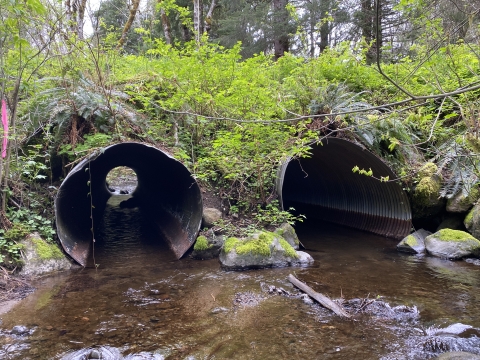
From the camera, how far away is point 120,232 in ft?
32.4

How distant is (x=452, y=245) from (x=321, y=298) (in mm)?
3759

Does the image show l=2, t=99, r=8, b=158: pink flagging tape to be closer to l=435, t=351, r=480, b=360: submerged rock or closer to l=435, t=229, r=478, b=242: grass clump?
l=435, t=351, r=480, b=360: submerged rock

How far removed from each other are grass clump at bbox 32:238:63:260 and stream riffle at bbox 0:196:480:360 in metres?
0.45

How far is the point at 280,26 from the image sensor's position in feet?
48.6

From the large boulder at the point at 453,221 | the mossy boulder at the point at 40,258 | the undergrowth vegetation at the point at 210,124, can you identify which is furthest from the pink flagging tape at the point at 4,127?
the large boulder at the point at 453,221

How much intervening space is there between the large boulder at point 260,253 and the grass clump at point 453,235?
9.35 feet

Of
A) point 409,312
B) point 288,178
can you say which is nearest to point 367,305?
point 409,312

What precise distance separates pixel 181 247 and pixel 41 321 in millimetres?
3444

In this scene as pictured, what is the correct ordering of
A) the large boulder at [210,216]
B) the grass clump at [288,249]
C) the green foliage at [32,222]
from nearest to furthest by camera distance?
1. the green foliage at [32,222]
2. the grass clump at [288,249]
3. the large boulder at [210,216]

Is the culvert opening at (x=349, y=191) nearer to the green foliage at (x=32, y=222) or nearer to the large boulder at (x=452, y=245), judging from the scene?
the large boulder at (x=452, y=245)

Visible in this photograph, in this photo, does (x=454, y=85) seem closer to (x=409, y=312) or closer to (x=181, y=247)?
(x=409, y=312)

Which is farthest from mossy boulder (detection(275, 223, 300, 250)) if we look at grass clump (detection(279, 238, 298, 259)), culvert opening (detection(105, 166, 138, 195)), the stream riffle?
culvert opening (detection(105, 166, 138, 195))

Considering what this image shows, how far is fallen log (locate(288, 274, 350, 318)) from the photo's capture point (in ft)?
14.6

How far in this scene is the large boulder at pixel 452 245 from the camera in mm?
6797
